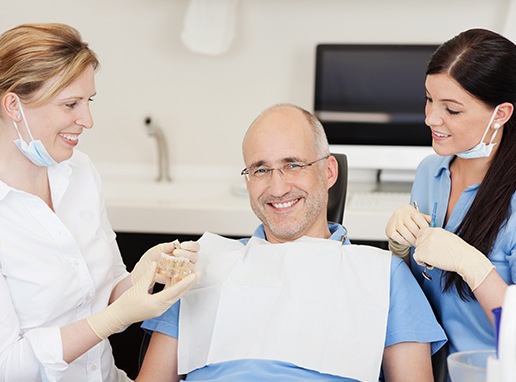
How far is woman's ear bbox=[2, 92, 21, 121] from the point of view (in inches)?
62.1

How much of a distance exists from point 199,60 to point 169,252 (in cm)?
176

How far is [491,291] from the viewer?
1495 millimetres

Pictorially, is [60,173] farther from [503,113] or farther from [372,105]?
[372,105]

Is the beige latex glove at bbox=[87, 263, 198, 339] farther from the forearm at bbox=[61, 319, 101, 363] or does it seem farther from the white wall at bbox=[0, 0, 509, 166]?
the white wall at bbox=[0, 0, 509, 166]

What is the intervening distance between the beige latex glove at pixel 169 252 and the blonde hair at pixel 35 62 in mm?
446

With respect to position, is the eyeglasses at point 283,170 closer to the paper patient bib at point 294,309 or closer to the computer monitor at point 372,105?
the paper patient bib at point 294,309

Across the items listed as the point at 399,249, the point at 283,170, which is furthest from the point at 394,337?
the point at 283,170

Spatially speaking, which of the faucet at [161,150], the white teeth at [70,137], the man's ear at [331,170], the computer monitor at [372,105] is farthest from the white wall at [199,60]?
the white teeth at [70,137]

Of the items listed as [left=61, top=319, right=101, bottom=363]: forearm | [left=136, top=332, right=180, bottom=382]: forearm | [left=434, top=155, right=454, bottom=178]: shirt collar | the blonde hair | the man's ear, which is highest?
the blonde hair

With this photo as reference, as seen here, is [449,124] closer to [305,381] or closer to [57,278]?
[305,381]

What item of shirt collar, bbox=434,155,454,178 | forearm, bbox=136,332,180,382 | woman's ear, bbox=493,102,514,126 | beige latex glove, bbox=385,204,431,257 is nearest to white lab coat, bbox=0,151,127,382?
forearm, bbox=136,332,180,382

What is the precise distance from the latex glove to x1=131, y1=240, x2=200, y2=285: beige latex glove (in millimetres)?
520

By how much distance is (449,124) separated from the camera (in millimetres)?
1649

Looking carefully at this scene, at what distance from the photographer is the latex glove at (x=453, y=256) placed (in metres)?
1.51
